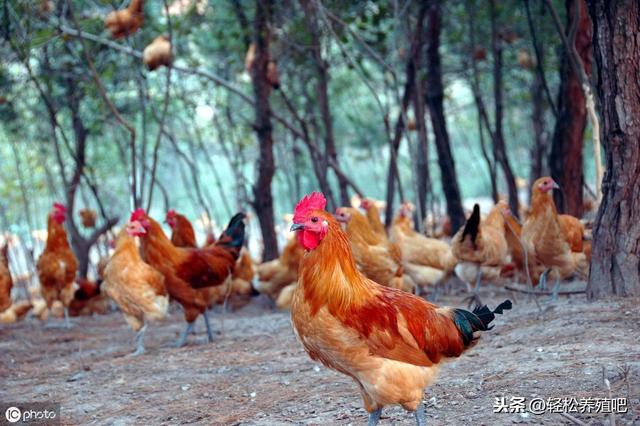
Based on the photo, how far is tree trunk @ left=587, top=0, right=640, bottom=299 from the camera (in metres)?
5.91

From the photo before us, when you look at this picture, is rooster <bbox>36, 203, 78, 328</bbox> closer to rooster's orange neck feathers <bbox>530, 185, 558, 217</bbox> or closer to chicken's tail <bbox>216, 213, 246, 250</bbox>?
chicken's tail <bbox>216, 213, 246, 250</bbox>

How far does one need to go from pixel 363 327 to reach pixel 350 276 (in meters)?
0.30

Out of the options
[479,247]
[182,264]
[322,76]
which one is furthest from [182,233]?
[479,247]

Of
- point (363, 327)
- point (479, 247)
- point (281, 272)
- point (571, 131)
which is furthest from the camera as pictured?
point (571, 131)

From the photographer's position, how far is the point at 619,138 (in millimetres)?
5984

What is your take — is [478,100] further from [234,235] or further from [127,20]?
[127,20]

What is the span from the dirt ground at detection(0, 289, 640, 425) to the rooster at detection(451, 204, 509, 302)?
628 mm

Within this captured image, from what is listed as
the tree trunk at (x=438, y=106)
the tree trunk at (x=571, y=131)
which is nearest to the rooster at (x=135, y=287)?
the tree trunk at (x=571, y=131)

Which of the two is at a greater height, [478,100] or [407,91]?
[407,91]

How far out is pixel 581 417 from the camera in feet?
12.5

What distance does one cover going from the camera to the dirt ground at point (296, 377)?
434 centimetres

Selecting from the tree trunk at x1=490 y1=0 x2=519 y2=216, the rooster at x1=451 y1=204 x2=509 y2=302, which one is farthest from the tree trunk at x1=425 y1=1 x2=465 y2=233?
the rooster at x1=451 y1=204 x2=509 y2=302

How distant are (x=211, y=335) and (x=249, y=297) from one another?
130 inches

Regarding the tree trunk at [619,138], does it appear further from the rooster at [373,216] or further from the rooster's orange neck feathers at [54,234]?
the rooster's orange neck feathers at [54,234]
